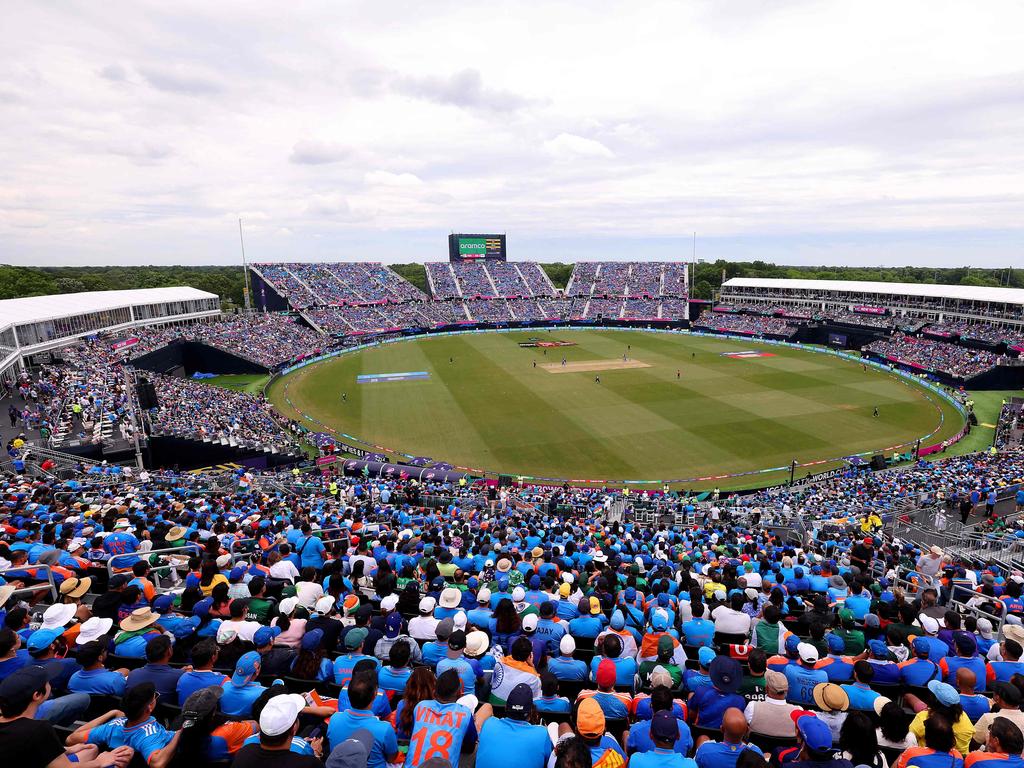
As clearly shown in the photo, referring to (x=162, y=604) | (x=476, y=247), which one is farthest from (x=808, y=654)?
(x=476, y=247)

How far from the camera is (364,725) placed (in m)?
4.44

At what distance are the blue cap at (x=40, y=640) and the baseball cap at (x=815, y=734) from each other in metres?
7.10

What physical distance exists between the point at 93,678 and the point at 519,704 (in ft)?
13.4

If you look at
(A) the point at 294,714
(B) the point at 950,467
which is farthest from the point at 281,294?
(A) the point at 294,714

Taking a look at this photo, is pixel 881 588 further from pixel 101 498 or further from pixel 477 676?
pixel 101 498

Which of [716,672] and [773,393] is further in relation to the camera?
[773,393]

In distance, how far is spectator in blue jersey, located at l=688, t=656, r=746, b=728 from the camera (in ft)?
17.3

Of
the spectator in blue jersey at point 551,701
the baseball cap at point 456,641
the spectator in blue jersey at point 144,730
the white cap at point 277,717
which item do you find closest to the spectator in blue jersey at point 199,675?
the spectator in blue jersey at point 144,730

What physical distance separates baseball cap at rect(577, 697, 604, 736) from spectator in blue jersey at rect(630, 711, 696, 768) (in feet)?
1.22

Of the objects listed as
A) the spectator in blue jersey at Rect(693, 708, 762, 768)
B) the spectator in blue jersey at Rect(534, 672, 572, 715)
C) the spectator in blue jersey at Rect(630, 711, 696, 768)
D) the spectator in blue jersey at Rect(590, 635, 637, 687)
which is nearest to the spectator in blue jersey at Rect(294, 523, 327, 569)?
the spectator in blue jersey at Rect(590, 635, 637, 687)

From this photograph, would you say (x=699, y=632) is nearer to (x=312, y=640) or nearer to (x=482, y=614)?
(x=482, y=614)

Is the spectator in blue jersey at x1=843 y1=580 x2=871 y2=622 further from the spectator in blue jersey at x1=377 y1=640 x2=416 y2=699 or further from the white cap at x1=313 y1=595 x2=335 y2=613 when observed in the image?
the white cap at x1=313 y1=595 x2=335 y2=613

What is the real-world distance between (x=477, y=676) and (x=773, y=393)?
4600 cm

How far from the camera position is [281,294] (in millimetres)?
82250
